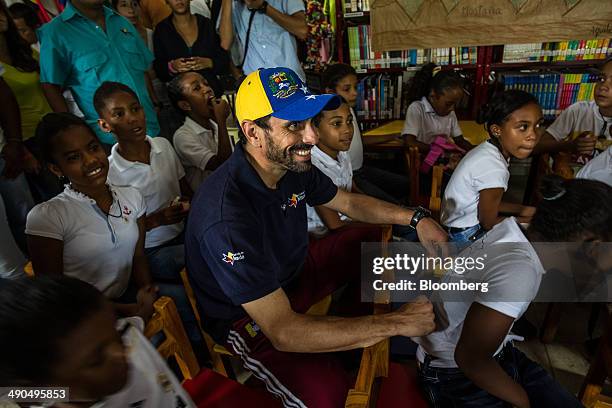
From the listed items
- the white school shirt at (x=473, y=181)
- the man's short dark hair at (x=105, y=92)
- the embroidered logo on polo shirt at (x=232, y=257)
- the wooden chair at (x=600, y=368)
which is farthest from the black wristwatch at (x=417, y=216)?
the man's short dark hair at (x=105, y=92)

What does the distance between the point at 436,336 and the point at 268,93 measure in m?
0.94

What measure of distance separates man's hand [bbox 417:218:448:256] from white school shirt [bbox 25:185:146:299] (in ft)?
3.88

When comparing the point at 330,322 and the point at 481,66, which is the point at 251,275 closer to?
the point at 330,322

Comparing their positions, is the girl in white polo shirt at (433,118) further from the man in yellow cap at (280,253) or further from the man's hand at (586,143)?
the man in yellow cap at (280,253)

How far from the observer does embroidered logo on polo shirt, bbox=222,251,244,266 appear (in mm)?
1074

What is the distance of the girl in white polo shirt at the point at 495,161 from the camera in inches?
70.2

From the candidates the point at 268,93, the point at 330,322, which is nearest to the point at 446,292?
the point at 330,322

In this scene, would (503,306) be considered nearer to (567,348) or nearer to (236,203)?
(236,203)

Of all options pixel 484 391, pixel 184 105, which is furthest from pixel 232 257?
pixel 184 105

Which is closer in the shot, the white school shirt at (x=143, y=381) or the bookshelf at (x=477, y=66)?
the white school shirt at (x=143, y=381)

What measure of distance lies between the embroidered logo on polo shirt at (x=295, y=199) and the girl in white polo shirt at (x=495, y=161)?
2.81 feet

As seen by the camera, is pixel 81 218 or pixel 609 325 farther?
pixel 81 218

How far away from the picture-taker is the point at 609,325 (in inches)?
43.6

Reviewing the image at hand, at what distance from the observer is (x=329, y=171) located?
1976 millimetres
